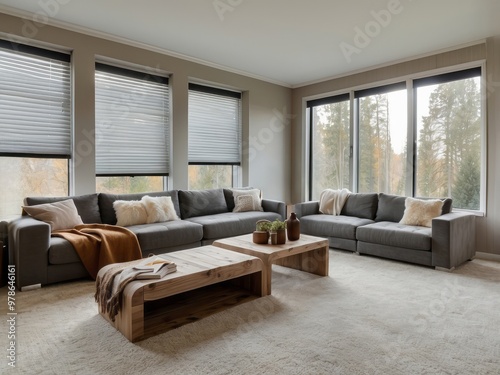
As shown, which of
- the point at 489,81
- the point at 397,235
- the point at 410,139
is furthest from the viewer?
the point at 410,139

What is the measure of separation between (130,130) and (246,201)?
2.00m

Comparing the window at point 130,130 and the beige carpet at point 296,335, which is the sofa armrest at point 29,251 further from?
the window at point 130,130

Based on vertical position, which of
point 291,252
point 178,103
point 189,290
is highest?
point 178,103

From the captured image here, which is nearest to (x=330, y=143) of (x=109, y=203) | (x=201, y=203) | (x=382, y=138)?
(x=382, y=138)

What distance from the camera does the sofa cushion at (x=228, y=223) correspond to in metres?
4.39

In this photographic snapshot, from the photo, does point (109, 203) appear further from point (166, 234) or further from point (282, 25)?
point (282, 25)

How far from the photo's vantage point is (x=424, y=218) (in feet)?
14.3

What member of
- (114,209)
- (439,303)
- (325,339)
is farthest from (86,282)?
(439,303)

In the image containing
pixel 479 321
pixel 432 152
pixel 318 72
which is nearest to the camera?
pixel 479 321

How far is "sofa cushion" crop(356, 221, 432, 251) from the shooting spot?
12.7 feet

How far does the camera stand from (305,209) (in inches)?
212

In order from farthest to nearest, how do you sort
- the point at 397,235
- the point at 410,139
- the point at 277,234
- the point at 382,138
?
the point at 382,138
the point at 410,139
the point at 397,235
the point at 277,234

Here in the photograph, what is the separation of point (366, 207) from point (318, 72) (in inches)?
96.7

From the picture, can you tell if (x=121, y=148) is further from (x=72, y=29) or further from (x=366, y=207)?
(x=366, y=207)
